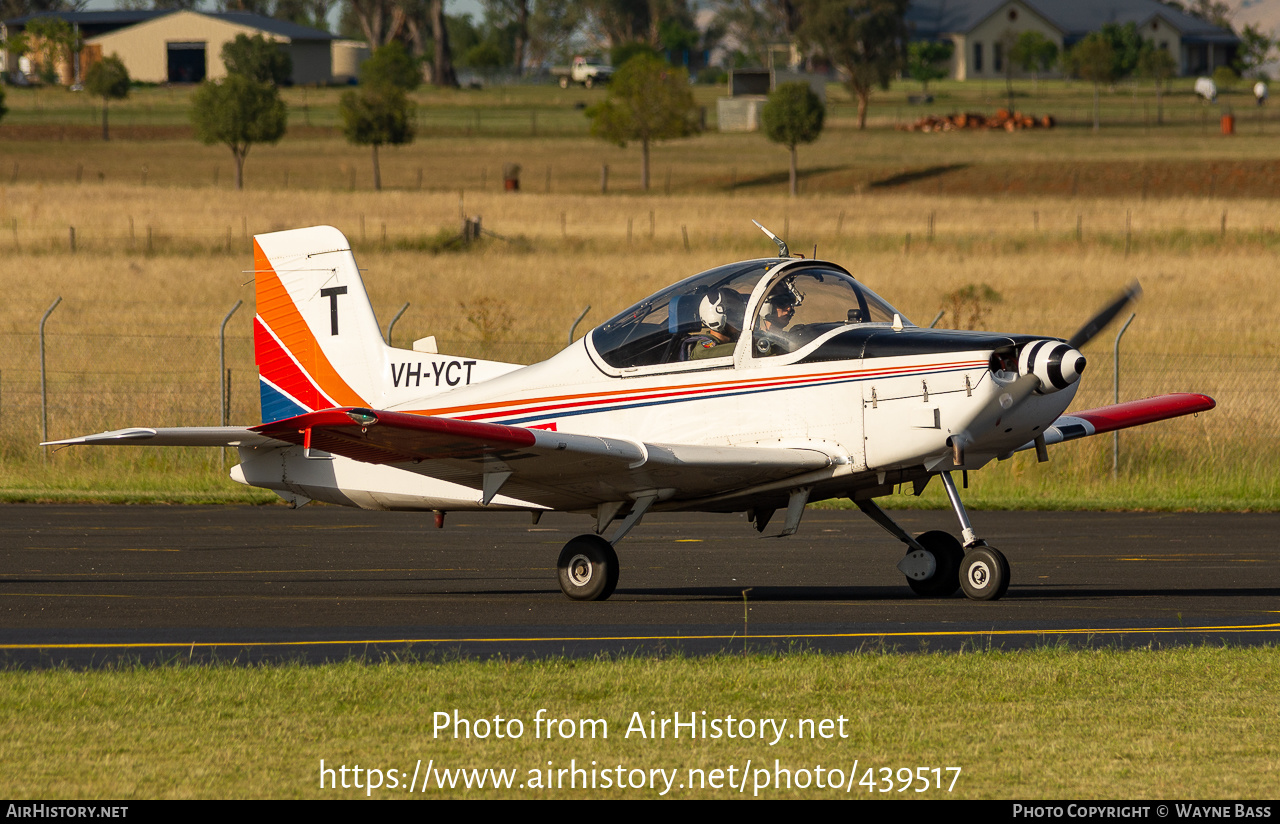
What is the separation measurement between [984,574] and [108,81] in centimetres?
11575

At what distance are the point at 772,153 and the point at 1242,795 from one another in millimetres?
93746

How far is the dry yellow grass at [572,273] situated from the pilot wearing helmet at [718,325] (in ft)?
17.1

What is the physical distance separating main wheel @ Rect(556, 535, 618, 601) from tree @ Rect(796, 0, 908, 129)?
118714mm

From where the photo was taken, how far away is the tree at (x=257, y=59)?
121562mm

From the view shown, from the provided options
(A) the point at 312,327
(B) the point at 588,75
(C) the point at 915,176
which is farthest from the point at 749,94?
(A) the point at 312,327

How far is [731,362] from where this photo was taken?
451 inches

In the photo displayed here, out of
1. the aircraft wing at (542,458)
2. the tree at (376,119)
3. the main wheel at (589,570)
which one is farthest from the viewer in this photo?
the tree at (376,119)

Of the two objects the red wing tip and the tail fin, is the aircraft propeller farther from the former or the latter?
the tail fin


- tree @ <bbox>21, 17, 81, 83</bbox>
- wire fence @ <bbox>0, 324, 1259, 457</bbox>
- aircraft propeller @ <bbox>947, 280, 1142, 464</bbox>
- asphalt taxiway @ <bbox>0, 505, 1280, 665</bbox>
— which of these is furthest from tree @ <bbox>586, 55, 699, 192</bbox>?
aircraft propeller @ <bbox>947, 280, 1142, 464</bbox>

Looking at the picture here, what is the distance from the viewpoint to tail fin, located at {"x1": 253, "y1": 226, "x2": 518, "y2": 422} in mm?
13297

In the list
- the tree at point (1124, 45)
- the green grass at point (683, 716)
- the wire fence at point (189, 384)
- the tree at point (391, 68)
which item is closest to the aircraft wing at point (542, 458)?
the green grass at point (683, 716)

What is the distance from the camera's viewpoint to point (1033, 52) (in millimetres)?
147375

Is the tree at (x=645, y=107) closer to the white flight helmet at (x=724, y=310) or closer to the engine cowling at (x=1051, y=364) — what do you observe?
the white flight helmet at (x=724, y=310)

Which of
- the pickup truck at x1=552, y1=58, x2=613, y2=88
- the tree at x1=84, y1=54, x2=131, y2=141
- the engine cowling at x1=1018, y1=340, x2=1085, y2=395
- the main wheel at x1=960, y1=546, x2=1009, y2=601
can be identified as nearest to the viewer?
the engine cowling at x1=1018, y1=340, x2=1085, y2=395
